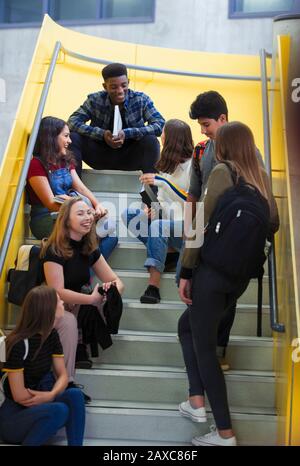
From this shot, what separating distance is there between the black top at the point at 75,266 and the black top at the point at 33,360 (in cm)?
45

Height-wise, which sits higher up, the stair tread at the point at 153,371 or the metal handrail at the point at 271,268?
the metal handrail at the point at 271,268

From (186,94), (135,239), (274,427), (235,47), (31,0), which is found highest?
(31,0)

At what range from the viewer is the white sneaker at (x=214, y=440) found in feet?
11.8

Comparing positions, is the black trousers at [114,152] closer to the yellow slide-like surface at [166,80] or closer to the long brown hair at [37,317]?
the yellow slide-like surface at [166,80]

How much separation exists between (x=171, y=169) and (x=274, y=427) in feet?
5.95

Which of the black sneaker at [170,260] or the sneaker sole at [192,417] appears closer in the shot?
the sneaker sole at [192,417]

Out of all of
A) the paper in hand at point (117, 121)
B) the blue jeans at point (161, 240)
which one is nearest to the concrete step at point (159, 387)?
the blue jeans at point (161, 240)

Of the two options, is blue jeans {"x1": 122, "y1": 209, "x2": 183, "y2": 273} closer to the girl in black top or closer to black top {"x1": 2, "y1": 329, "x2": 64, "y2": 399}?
the girl in black top

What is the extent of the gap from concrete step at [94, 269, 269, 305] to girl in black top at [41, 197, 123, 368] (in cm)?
49

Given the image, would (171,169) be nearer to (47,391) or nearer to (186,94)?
(47,391)

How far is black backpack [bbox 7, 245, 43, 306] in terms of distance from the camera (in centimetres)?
422

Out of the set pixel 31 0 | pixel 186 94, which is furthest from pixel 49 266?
pixel 31 0

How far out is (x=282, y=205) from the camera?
4.28m

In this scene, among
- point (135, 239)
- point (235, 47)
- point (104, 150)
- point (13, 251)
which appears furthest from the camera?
point (235, 47)
